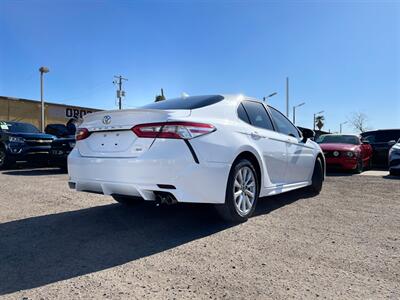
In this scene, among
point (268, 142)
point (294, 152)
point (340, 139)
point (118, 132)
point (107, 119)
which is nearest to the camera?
point (118, 132)

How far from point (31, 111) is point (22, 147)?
2031 cm

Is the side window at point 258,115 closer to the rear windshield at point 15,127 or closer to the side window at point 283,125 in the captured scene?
the side window at point 283,125

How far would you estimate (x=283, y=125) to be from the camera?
5703 mm

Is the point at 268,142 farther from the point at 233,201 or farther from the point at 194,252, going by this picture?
the point at 194,252

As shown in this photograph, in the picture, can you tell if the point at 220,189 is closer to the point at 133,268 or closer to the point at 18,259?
the point at 133,268

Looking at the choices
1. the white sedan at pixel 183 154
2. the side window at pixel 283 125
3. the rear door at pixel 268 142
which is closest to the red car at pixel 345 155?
the side window at pixel 283 125

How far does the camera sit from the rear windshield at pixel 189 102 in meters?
4.15

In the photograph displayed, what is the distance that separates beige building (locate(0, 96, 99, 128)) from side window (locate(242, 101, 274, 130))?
87.6 feet

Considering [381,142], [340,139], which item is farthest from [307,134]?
[381,142]

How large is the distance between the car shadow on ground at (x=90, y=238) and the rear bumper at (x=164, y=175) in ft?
1.52

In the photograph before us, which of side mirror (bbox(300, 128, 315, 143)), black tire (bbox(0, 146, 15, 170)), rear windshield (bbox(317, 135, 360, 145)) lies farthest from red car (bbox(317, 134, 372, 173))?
black tire (bbox(0, 146, 15, 170))

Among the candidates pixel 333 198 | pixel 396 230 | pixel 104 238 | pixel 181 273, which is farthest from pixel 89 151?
pixel 333 198

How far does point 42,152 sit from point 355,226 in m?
9.18

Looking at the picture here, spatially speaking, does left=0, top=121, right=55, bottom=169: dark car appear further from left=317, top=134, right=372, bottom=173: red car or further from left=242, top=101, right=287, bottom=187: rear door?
left=317, top=134, right=372, bottom=173: red car
